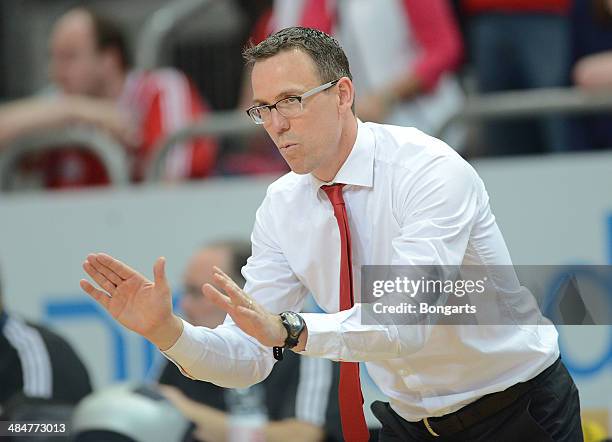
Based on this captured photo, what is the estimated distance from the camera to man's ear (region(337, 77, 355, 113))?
3240 mm

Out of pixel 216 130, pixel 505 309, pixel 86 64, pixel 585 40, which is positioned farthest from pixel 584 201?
pixel 86 64

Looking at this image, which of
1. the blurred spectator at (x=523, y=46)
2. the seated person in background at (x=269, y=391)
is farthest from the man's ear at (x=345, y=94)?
the blurred spectator at (x=523, y=46)

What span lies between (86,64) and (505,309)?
3.37 m

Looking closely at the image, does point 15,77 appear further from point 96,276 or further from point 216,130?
point 96,276

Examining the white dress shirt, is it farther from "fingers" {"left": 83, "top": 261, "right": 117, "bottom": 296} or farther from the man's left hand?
the man's left hand

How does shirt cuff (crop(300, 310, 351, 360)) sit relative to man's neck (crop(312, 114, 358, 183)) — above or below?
below

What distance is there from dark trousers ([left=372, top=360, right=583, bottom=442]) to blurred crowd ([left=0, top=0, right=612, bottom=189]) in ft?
6.78

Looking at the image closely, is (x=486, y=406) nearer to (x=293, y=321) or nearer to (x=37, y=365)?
(x=293, y=321)

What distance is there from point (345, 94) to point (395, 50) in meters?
2.27

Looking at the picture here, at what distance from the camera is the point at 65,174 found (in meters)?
6.19

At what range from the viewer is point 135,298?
3141 millimetres

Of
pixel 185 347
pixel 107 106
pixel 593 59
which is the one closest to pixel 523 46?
pixel 593 59

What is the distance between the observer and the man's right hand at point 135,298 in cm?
310

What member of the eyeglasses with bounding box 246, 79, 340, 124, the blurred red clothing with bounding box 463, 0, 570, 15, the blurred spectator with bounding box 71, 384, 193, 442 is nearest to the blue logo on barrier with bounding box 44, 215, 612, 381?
the blurred red clothing with bounding box 463, 0, 570, 15
